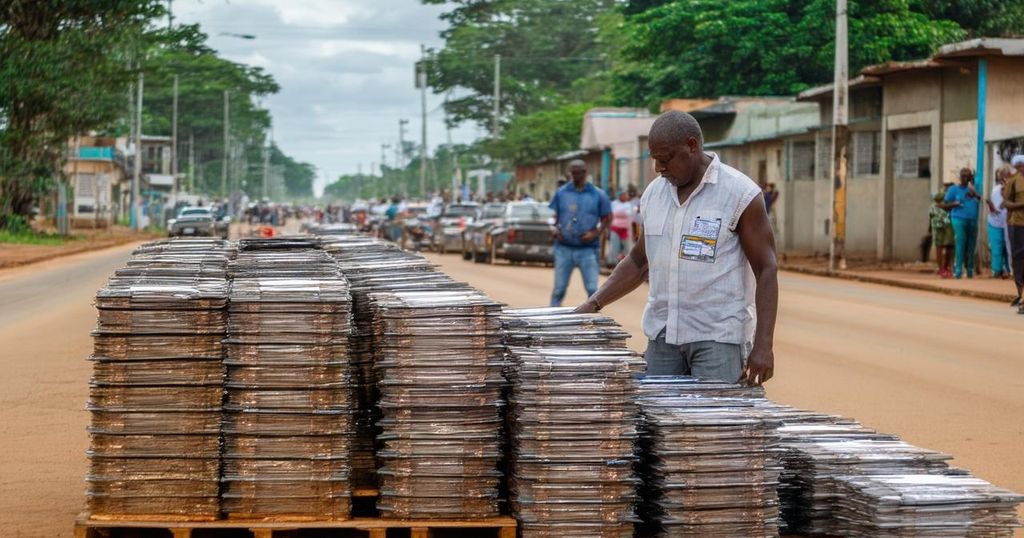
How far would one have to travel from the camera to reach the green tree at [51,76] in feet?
152

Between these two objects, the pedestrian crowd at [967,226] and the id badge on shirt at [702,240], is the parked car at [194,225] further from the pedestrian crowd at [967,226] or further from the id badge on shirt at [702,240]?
the id badge on shirt at [702,240]

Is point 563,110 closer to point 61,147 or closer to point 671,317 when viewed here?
point 61,147

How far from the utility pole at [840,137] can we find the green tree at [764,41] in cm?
1324

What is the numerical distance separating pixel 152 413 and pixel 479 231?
113ft

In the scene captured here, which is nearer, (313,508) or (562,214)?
(313,508)

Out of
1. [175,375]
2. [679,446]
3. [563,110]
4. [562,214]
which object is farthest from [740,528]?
[563,110]

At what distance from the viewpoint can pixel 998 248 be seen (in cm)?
2800

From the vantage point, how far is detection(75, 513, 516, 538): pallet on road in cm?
624

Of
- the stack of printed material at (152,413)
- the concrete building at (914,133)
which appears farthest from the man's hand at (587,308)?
the concrete building at (914,133)

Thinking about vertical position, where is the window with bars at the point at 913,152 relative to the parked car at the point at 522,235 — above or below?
above

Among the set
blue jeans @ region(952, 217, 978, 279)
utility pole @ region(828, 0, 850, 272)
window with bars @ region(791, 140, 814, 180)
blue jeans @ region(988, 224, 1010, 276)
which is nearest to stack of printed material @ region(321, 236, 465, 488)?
blue jeans @ region(988, 224, 1010, 276)

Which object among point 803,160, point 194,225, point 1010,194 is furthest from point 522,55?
point 1010,194

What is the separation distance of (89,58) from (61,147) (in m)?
4.08

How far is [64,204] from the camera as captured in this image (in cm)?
5509
